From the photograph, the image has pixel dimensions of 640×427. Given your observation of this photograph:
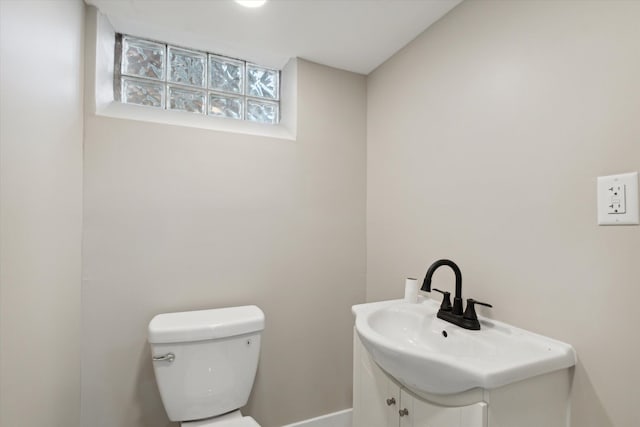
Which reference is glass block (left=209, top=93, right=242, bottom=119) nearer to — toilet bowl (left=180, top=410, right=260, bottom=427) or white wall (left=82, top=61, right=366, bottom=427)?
white wall (left=82, top=61, right=366, bottom=427)

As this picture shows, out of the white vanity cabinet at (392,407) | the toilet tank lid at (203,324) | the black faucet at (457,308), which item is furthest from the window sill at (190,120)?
the white vanity cabinet at (392,407)

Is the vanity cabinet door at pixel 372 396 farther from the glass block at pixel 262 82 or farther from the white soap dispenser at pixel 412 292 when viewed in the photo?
the glass block at pixel 262 82

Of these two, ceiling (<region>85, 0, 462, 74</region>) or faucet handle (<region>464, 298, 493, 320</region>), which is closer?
faucet handle (<region>464, 298, 493, 320</region>)

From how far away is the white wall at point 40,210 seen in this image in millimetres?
746

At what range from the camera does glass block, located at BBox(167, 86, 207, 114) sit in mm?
1603

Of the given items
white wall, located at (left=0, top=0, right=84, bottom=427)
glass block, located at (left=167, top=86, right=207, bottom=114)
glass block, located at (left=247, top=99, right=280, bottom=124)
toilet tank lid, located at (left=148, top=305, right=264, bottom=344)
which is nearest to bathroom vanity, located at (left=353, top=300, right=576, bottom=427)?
toilet tank lid, located at (left=148, top=305, right=264, bottom=344)

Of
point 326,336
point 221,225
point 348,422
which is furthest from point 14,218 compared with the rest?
point 348,422

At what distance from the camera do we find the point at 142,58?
156cm

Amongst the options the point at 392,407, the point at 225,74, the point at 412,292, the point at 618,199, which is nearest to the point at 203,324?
the point at 392,407

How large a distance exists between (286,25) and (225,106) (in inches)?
22.4

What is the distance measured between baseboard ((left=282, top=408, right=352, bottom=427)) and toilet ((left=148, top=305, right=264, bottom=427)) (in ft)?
1.73

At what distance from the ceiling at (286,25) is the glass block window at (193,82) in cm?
7

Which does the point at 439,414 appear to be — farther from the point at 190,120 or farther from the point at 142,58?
the point at 142,58

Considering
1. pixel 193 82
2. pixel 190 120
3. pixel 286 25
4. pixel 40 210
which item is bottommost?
pixel 40 210
